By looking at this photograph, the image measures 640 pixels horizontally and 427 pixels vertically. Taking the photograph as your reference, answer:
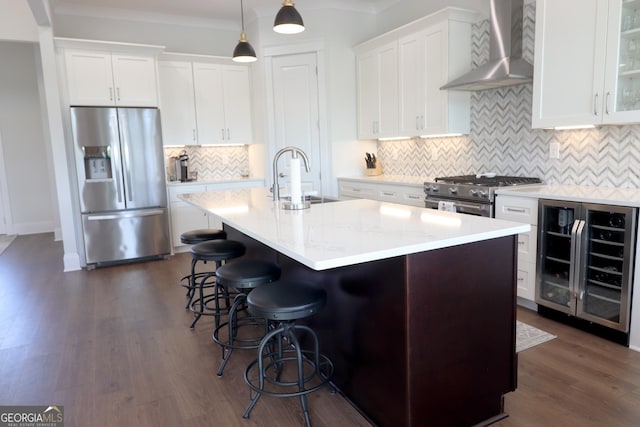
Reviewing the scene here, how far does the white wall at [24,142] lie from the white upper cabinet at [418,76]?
540 centimetres

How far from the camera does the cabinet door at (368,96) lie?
16.8 feet

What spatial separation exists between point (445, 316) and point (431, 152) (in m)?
3.35

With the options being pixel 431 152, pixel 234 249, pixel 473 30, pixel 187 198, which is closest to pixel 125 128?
pixel 187 198

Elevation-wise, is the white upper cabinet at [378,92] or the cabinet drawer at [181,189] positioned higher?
the white upper cabinet at [378,92]

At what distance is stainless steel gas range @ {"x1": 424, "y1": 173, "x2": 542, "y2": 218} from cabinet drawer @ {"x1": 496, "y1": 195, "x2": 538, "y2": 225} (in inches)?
2.8

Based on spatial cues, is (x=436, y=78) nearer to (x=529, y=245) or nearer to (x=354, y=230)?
(x=529, y=245)

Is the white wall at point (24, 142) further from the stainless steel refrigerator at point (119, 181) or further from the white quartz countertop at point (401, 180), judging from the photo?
the white quartz countertop at point (401, 180)

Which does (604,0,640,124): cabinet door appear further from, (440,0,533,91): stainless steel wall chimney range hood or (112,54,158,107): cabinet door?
(112,54,158,107): cabinet door

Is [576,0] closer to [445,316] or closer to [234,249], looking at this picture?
[445,316]

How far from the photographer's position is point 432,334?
1767 mm

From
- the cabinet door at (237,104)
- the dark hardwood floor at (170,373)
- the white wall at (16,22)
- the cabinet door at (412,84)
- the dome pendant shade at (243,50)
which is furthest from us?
the cabinet door at (237,104)

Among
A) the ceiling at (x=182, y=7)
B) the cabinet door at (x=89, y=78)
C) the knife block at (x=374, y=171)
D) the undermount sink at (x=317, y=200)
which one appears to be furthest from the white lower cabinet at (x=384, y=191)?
the cabinet door at (x=89, y=78)

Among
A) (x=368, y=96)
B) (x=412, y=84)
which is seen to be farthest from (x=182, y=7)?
(x=412, y=84)

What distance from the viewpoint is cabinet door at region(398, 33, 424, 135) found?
4.39 metres
